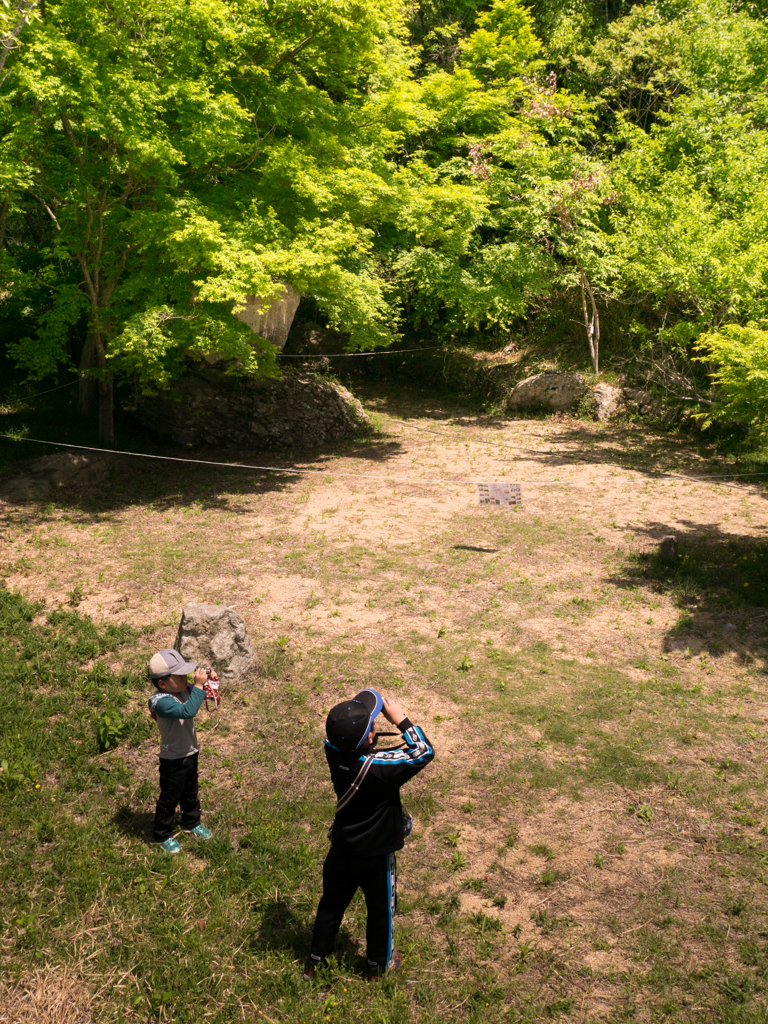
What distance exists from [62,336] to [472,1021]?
13.6m

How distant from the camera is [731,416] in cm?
1106

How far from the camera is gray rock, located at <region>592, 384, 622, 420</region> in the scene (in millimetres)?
20719

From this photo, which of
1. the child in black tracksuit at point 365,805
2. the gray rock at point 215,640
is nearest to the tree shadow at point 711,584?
the gray rock at point 215,640

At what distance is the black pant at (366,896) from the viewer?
388 cm

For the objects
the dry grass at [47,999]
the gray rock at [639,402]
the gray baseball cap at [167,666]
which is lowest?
the dry grass at [47,999]

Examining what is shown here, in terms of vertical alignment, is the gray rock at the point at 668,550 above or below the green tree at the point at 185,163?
below

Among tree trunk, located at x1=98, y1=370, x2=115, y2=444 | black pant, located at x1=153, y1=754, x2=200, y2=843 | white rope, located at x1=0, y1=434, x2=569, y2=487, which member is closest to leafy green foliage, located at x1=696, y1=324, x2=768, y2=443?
white rope, located at x1=0, y1=434, x2=569, y2=487

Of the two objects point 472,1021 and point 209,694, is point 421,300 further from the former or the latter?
point 472,1021

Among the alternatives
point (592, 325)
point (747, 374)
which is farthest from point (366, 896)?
point (592, 325)

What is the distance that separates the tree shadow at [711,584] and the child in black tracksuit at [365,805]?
566 cm

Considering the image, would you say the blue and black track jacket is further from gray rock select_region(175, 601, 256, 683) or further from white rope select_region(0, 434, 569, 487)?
white rope select_region(0, 434, 569, 487)

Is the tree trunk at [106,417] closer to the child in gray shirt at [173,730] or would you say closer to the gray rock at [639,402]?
the child in gray shirt at [173,730]

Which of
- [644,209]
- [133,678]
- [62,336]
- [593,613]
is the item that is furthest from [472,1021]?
[644,209]

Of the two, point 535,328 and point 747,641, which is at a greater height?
point 535,328
